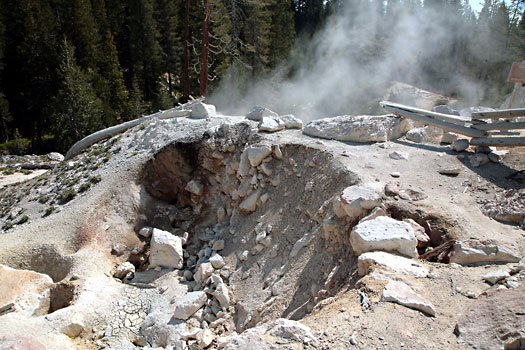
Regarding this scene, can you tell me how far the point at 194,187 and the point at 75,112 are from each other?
1237 centimetres

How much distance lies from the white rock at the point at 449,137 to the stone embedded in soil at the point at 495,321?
6.12 m

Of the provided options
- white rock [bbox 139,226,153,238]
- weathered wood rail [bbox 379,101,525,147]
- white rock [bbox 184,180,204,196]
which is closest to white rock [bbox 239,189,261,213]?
white rock [bbox 184,180,204,196]

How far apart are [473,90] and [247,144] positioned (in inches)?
979

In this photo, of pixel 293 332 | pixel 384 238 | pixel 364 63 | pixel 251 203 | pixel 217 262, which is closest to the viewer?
pixel 293 332

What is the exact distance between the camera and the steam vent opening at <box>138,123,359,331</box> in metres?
6.52

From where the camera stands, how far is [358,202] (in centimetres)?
607

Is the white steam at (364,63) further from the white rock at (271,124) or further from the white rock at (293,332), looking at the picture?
the white rock at (293,332)

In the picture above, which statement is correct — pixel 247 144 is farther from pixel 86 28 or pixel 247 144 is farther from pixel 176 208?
pixel 86 28

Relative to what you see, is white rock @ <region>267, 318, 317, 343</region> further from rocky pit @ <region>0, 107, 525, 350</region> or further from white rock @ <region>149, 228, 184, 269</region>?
white rock @ <region>149, 228, 184, 269</region>

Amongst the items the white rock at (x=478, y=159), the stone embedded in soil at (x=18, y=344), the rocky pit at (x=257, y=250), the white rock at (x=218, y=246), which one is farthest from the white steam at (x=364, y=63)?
the stone embedded in soil at (x=18, y=344)

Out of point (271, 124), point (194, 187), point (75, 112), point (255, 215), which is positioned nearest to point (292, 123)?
point (271, 124)

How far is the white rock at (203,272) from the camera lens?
817 centimetres

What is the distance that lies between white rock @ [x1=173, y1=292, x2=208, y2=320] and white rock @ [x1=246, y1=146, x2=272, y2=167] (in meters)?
3.59

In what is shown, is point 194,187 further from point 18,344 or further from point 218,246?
point 18,344
